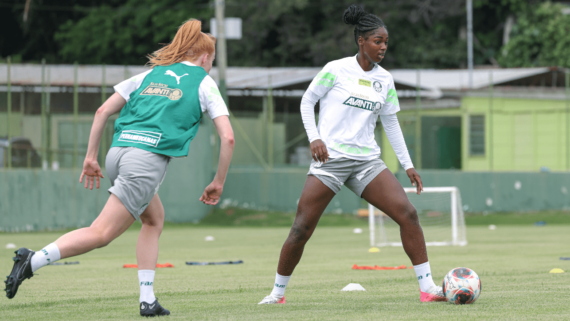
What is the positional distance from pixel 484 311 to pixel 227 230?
1378cm

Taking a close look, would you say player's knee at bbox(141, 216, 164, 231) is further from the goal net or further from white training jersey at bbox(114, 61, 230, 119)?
the goal net

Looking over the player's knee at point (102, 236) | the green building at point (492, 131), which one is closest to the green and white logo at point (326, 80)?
the player's knee at point (102, 236)

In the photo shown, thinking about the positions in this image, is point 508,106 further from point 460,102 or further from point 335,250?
point 335,250

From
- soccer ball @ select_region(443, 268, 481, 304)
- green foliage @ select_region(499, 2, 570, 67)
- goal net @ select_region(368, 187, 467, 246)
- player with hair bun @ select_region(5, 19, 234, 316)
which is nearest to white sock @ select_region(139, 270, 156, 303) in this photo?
player with hair bun @ select_region(5, 19, 234, 316)

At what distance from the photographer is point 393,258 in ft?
34.4

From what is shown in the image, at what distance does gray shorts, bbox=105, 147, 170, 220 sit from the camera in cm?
470

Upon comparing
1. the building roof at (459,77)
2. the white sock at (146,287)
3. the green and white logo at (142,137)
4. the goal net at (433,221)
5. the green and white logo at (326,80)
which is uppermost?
the building roof at (459,77)

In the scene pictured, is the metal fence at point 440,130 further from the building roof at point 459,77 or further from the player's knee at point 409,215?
the player's knee at point 409,215

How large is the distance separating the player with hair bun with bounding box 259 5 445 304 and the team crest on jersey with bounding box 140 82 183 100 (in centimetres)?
112

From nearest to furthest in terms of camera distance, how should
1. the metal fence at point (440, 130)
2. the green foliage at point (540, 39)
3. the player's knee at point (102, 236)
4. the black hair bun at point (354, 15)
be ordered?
the player's knee at point (102, 236), the black hair bun at point (354, 15), the metal fence at point (440, 130), the green foliage at point (540, 39)

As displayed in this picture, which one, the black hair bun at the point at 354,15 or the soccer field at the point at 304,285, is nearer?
the soccer field at the point at 304,285

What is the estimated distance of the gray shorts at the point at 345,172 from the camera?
5613 mm

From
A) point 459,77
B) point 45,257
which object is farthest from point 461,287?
point 459,77

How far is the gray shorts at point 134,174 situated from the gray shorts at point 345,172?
4.12 feet
